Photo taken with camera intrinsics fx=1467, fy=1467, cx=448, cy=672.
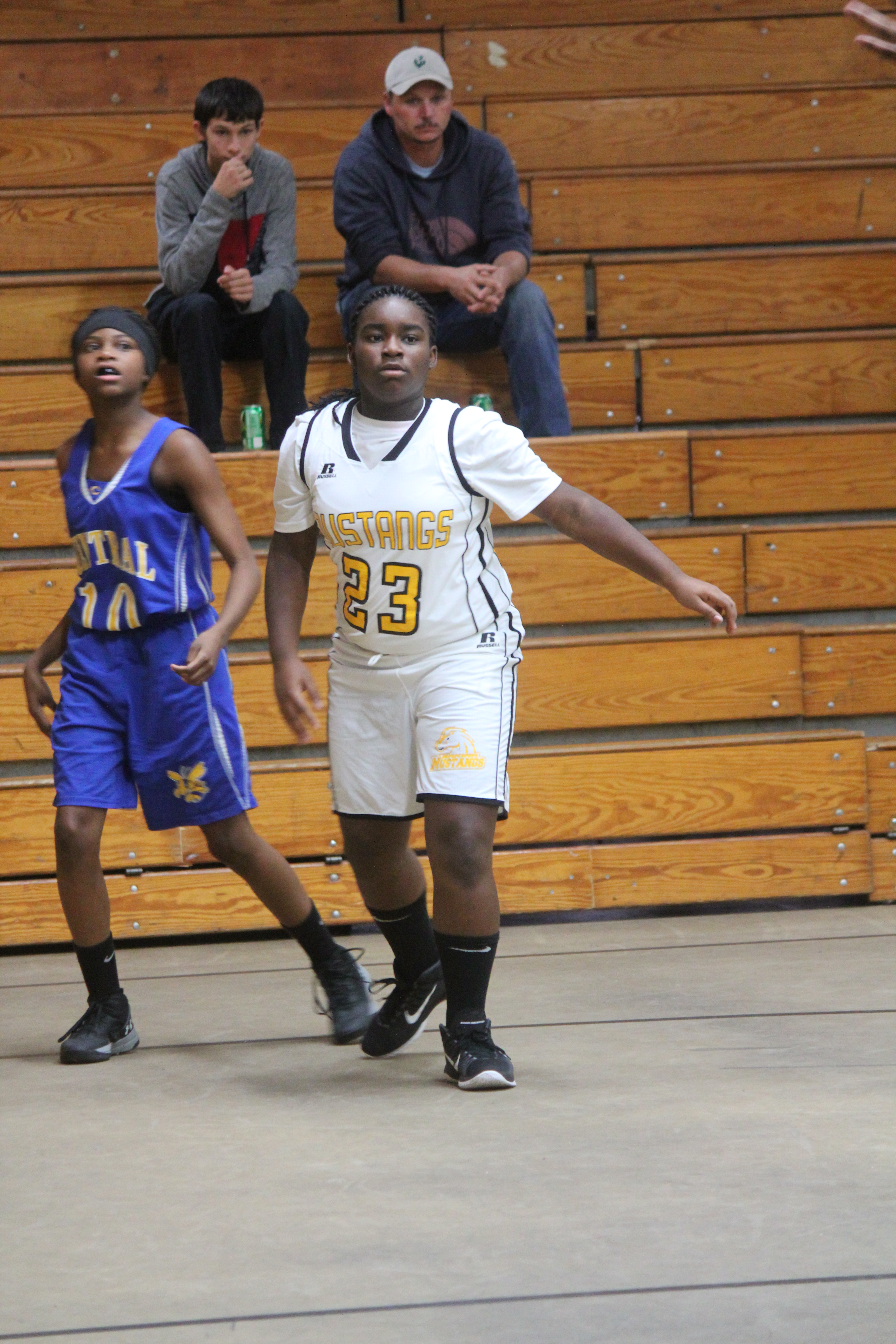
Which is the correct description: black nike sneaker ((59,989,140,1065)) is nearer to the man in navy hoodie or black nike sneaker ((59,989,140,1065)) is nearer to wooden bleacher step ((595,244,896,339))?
the man in navy hoodie

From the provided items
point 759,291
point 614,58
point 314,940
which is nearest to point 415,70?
point 759,291

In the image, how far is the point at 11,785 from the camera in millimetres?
3979

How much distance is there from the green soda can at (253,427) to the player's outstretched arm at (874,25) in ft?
7.71

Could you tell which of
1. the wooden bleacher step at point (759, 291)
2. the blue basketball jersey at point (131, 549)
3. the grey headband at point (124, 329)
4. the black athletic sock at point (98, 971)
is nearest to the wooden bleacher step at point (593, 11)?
the wooden bleacher step at point (759, 291)

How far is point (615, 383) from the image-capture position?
513 centimetres

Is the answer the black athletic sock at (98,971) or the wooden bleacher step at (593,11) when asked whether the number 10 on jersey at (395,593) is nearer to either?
the black athletic sock at (98,971)

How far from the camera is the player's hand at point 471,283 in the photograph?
4.54 meters

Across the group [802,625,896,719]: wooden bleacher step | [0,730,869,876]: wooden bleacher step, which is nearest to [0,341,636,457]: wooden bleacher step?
[802,625,896,719]: wooden bleacher step

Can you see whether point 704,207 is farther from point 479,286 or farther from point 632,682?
point 632,682

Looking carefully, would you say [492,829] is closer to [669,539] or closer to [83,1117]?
[83,1117]

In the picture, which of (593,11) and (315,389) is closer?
(315,389)

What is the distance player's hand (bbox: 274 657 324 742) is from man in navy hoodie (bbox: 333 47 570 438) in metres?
2.13

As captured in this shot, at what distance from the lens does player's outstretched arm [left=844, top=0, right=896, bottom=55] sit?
2.59 m

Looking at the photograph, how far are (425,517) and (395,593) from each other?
0.15 m
